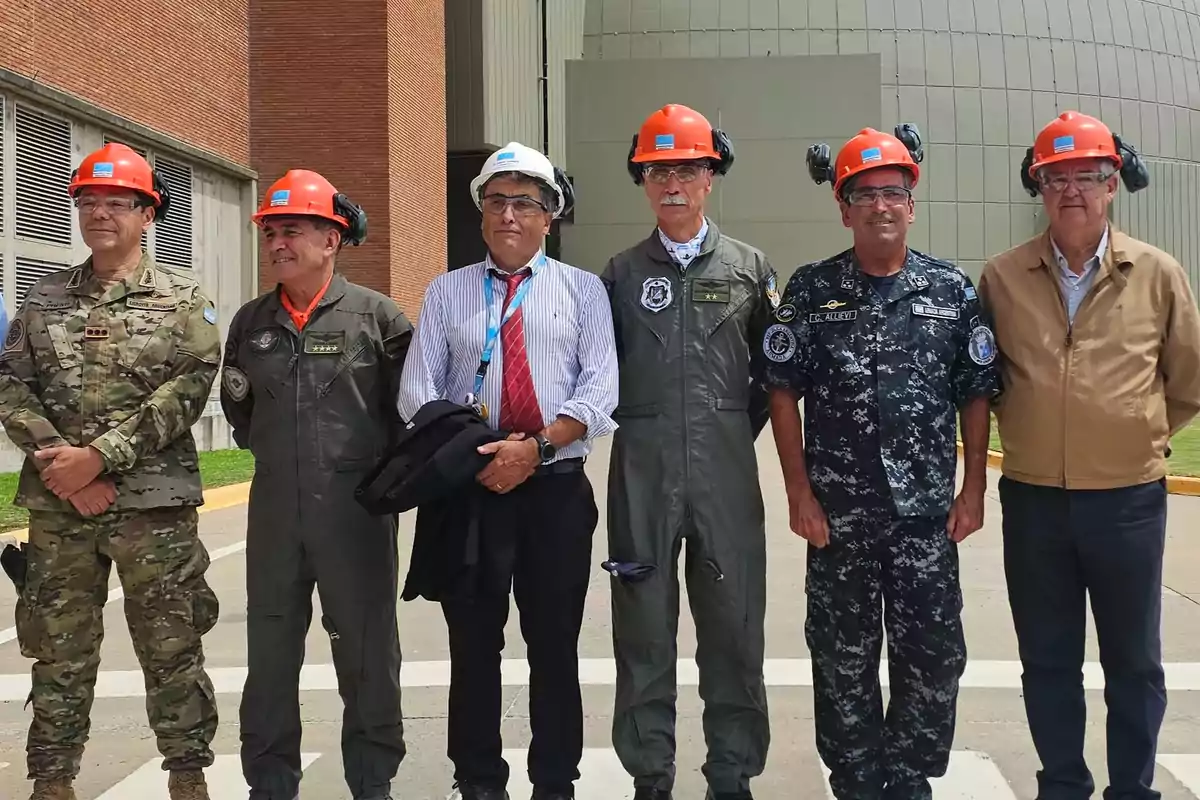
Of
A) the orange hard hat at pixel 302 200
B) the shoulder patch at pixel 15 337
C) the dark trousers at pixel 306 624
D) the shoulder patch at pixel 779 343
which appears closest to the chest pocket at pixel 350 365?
the dark trousers at pixel 306 624

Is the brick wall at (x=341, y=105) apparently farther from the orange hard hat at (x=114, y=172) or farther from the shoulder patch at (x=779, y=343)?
the shoulder patch at (x=779, y=343)


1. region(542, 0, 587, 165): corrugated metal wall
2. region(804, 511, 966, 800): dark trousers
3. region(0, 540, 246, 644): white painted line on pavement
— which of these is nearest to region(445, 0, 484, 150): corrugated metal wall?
region(542, 0, 587, 165): corrugated metal wall

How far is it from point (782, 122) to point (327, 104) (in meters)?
16.7

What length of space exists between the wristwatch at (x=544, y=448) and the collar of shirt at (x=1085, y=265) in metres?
1.86

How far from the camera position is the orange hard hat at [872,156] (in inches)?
142

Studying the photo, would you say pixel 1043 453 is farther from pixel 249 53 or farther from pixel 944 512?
pixel 249 53

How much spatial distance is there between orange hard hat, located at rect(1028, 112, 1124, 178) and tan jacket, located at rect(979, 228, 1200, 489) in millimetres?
284

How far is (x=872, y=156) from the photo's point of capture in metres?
3.63

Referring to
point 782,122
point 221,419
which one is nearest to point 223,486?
point 221,419

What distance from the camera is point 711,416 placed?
373 cm

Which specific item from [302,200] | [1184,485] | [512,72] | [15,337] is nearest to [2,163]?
[15,337]

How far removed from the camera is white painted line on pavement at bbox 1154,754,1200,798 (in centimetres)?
397

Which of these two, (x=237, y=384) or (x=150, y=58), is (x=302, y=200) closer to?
(x=237, y=384)

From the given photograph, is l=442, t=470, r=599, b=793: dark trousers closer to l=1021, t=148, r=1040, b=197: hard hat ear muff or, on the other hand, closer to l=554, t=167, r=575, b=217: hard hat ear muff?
l=554, t=167, r=575, b=217: hard hat ear muff
